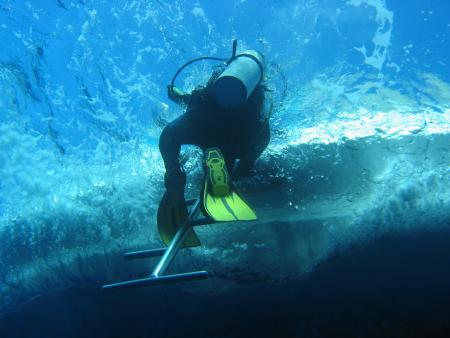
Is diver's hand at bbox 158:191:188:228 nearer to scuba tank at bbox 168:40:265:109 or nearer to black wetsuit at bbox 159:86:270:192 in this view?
black wetsuit at bbox 159:86:270:192

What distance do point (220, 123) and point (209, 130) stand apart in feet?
0.50

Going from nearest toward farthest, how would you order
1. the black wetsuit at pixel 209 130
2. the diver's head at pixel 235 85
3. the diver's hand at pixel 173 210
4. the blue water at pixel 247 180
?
the diver's head at pixel 235 85
the diver's hand at pixel 173 210
the black wetsuit at pixel 209 130
the blue water at pixel 247 180

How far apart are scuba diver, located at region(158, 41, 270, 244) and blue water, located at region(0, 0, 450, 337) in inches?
22.9

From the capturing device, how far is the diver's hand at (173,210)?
310cm

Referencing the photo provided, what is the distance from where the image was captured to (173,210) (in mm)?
3111

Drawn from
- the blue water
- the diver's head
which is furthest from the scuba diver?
the blue water

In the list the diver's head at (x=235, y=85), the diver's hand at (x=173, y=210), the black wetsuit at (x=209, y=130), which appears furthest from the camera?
the black wetsuit at (x=209, y=130)

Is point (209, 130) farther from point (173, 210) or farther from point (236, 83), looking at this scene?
point (173, 210)

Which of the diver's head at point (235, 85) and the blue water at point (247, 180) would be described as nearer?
the diver's head at point (235, 85)

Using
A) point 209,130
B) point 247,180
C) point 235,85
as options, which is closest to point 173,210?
point 209,130

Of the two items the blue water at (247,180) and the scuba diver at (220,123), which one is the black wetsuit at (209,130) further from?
the blue water at (247,180)

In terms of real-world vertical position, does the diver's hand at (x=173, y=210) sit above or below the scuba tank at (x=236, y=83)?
below

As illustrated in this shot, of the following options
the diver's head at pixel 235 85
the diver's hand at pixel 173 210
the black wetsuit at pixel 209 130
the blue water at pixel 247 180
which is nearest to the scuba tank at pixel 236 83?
the diver's head at pixel 235 85

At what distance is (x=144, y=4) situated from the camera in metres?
7.39
